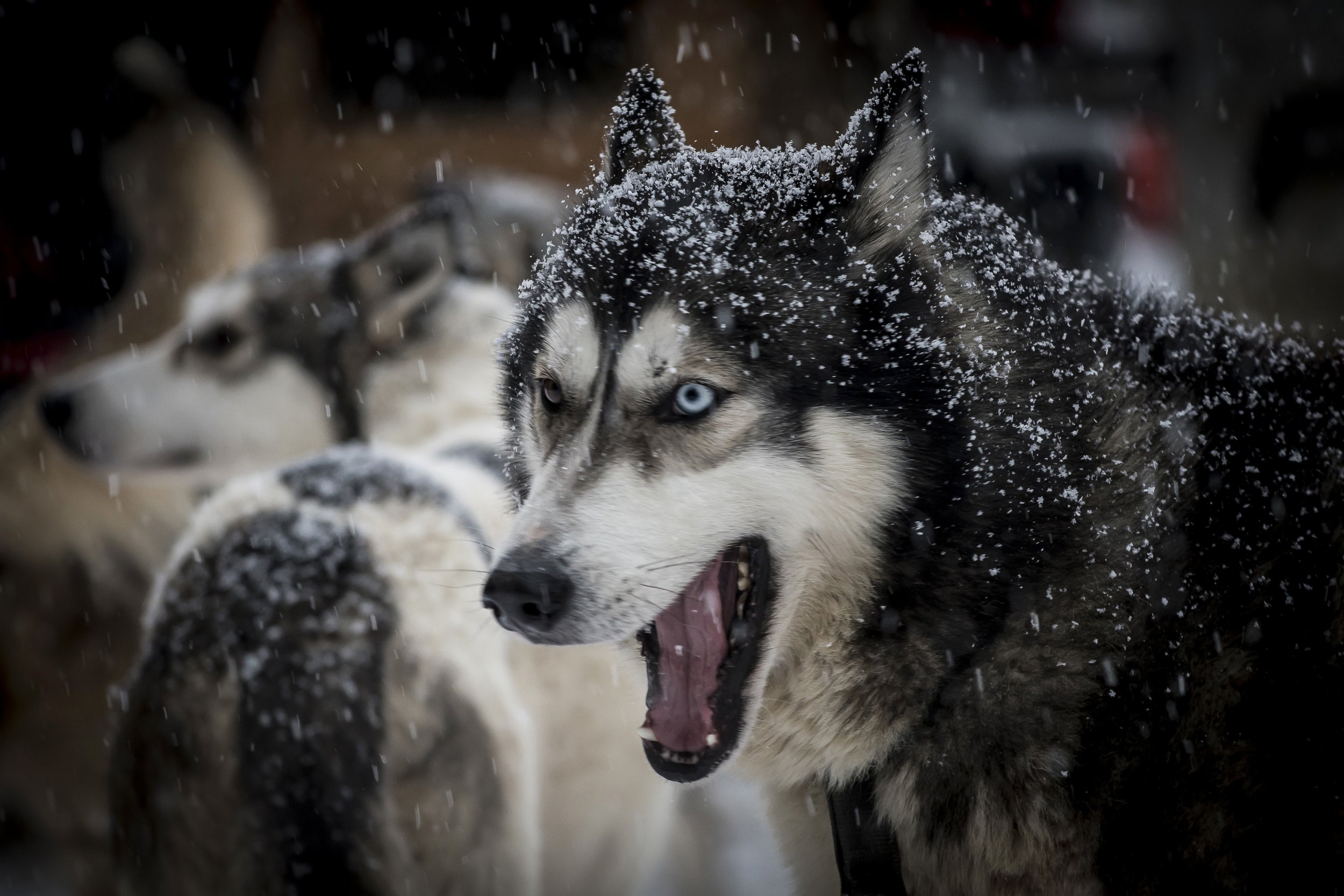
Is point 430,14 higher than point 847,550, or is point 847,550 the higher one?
point 430,14

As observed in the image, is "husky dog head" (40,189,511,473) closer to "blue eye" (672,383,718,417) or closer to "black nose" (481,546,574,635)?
"blue eye" (672,383,718,417)

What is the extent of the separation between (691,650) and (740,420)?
40 centimetres

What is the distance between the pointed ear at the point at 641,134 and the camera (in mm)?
1688

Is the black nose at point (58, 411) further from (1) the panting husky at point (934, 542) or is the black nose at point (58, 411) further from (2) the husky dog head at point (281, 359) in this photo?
(1) the panting husky at point (934, 542)

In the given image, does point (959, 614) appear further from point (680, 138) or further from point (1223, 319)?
point (680, 138)

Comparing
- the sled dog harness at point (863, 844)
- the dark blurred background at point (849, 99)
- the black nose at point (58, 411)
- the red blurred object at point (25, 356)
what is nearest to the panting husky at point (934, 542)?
the sled dog harness at point (863, 844)

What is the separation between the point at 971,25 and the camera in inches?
265

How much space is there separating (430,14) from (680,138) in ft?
17.0

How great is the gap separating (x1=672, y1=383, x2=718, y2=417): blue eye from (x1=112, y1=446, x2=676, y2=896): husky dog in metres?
0.62

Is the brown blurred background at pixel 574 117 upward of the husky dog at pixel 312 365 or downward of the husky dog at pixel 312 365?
upward

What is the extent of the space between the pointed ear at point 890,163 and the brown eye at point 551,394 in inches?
22.2

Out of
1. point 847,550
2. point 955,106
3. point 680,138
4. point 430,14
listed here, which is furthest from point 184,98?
point 955,106

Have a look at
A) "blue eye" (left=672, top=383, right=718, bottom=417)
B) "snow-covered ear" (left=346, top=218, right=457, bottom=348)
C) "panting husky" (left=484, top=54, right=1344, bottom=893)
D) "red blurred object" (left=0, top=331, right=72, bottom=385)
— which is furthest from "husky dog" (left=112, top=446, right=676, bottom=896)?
"red blurred object" (left=0, top=331, right=72, bottom=385)

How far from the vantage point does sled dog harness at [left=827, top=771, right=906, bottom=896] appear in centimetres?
138
